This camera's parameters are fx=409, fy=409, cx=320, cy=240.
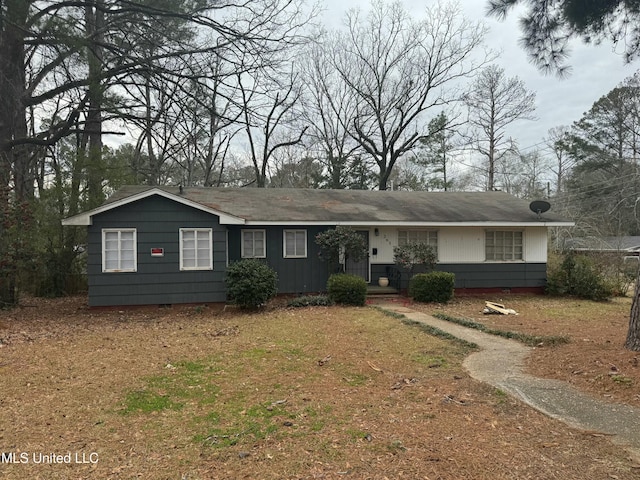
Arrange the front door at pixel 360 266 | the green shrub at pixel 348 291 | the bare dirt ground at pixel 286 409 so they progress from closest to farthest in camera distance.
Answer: the bare dirt ground at pixel 286 409
the green shrub at pixel 348 291
the front door at pixel 360 266

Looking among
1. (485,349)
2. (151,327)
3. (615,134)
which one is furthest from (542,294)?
(615,134)

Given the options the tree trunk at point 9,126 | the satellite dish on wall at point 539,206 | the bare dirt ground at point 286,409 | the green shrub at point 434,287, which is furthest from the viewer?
the satellite dish on wall at point 539,206

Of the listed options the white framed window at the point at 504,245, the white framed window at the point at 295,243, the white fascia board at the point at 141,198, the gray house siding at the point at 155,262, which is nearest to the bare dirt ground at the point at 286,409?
the gray house siding at the point at 155,262

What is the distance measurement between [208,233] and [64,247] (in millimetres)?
6669

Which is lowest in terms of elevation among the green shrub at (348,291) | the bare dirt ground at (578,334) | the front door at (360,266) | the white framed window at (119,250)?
the bare dirt ground at (578,334)

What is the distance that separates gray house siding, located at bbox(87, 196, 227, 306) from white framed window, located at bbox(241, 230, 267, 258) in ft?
3.57

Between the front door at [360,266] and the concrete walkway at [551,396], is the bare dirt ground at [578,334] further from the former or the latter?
the front door at [360,266]

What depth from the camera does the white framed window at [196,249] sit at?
11.6 meters

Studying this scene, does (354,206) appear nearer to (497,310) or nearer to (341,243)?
(341,243)

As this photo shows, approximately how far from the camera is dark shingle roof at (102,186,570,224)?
1311 cm

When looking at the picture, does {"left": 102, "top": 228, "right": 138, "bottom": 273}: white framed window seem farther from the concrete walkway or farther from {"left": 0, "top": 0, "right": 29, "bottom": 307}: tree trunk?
the concrete walkway

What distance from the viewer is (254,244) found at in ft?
42.4

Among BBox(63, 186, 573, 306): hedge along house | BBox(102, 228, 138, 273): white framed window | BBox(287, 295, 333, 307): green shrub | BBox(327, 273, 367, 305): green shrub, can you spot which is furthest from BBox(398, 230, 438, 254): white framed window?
BBox(102, 228, 138, 273): white framed window

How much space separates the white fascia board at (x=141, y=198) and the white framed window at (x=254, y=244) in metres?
1.19
